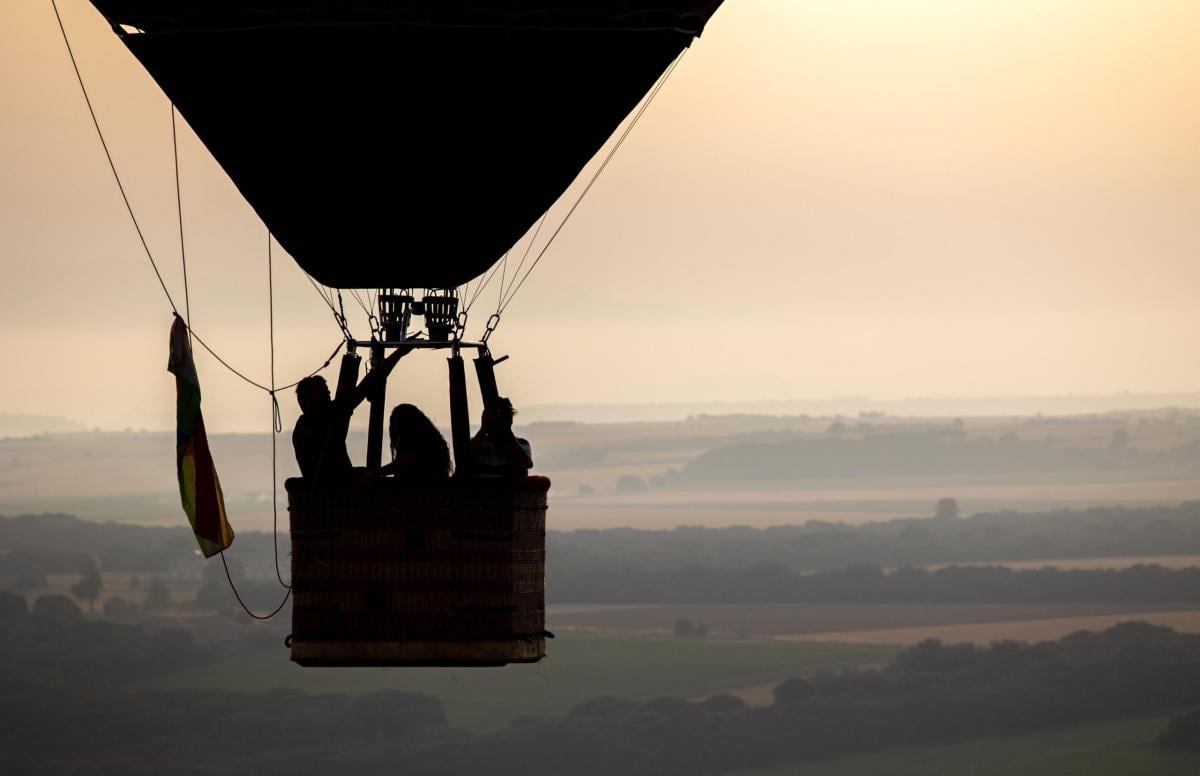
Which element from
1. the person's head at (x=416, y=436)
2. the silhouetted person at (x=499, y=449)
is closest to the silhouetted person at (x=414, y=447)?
the person's head at (x=416, y=436)

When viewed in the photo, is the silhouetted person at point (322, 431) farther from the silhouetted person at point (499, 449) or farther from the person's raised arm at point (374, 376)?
the silhouetted person at point (499, 449)

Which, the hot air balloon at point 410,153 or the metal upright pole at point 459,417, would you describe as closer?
the hot air balloon at point 410,153

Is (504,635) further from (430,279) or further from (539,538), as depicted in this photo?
(430,279)

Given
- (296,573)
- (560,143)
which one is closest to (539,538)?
(296,573)

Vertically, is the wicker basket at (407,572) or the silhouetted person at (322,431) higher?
the silhouetted person at (322,431)

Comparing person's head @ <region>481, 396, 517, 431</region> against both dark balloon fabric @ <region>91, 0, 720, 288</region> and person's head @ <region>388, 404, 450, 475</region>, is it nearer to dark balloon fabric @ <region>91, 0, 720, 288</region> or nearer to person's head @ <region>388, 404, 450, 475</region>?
person's head @ <region>388, 404, 450, 475</region>

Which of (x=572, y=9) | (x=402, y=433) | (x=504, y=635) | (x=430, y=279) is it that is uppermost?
(x=572, y=9)

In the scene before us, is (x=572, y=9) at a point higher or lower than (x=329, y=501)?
higher
